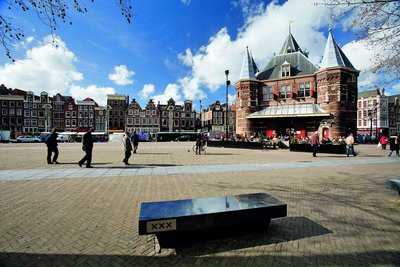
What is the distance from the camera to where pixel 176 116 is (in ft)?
303

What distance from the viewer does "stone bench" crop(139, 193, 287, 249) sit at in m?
4.07

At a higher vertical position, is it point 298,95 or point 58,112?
point 58,112

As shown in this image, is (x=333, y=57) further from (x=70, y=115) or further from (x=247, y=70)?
(x=70, y=115)

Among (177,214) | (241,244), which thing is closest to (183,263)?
(177,214)

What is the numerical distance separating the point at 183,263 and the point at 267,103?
4315 cm

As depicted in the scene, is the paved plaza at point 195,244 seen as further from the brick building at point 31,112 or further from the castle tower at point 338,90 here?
the brick building at point 31,112

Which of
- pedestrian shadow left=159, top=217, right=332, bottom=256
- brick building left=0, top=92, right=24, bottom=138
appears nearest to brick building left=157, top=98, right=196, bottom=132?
brick building left=0, top=92, right=24, bottom=138

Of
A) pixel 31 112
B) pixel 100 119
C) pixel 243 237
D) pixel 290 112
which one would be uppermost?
pixel 31 112

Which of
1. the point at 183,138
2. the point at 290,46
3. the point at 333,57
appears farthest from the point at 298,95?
the point at 183,138

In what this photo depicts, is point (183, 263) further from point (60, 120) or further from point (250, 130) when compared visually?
point (60, 120)

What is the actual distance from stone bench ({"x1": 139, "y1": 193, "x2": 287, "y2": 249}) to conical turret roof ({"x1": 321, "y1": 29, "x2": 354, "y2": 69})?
38.7m

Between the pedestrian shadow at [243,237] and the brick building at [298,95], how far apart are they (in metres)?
36.4

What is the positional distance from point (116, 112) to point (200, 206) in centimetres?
8884

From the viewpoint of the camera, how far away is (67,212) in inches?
241
